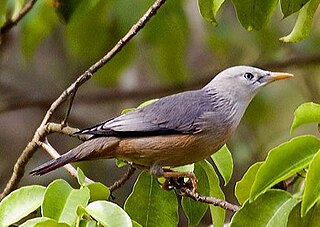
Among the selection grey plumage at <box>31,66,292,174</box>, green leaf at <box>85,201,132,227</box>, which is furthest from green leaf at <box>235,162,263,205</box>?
green leaf at <box>85,201,132,227</box>

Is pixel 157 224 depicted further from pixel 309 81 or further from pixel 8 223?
pixel 309 81

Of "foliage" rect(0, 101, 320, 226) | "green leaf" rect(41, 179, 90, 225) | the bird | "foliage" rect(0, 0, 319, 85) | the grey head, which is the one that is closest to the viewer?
"foliage" rect(0, 101, 320, 226)

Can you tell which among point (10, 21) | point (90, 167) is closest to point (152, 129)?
point (10, 21)

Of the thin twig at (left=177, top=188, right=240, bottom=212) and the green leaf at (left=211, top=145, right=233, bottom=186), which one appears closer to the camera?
the thin twig at (left=177, top=188, right=240, bottom=212)

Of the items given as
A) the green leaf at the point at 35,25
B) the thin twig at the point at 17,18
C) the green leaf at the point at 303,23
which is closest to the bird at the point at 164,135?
the green leaf at the point at 303,23

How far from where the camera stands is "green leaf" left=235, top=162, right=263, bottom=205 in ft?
7.99

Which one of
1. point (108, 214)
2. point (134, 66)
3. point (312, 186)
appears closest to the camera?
point (312, 186)

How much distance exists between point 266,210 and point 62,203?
55cm

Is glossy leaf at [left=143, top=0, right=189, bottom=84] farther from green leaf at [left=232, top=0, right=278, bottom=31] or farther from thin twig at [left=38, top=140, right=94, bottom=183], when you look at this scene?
green leaf at [left=232, top=0, right=278, bottom=31]

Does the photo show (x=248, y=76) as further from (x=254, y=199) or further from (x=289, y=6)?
Result: (x=254, y=199)

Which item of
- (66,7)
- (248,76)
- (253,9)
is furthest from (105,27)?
(253,9)

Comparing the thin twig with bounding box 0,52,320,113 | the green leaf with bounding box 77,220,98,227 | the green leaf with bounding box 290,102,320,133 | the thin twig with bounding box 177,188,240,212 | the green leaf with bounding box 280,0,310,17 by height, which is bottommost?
the thin twig with bounding box 177,188,240,212

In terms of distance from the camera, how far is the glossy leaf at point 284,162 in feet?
6.97

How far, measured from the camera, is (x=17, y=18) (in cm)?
375
